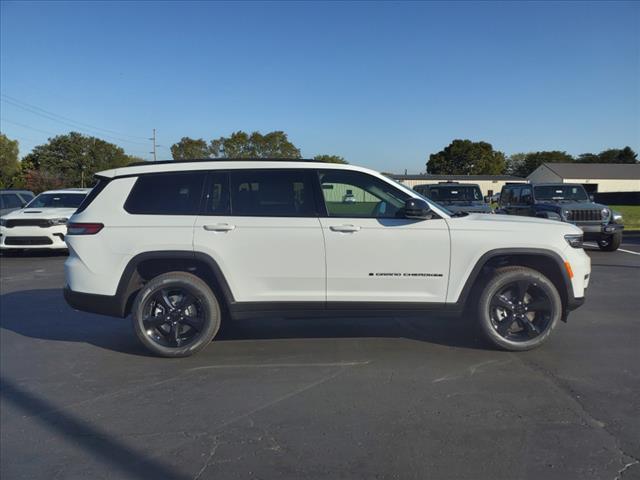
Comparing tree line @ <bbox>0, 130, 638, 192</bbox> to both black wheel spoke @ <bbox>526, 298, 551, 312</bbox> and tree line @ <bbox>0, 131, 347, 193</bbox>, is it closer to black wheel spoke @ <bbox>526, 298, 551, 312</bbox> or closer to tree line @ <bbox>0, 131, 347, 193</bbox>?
tree line @ <bbox>0, 131, 347, 193</bbox>

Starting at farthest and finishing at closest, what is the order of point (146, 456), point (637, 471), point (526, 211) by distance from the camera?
point (526, 211), point (146, 456), point (637, 471)

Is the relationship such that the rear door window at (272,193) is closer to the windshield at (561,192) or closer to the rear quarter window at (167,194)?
the rear quarter window at (167,194)

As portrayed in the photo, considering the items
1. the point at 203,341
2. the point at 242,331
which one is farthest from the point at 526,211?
the point at 203,341

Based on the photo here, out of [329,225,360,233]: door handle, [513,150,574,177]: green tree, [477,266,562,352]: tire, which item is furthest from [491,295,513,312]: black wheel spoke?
[513,150,574,177]: green tree

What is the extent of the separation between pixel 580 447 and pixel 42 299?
25.1ft

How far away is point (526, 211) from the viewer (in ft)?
48.3

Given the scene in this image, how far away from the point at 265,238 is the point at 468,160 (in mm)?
100157

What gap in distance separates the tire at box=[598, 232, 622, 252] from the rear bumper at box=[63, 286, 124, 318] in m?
12.5

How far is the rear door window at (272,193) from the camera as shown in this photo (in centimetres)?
494

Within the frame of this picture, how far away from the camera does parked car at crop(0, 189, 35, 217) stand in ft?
49.3

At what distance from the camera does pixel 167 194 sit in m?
5.01

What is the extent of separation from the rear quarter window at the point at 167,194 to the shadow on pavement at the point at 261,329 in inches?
60.1

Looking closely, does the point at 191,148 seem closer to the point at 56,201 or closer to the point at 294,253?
the point at 56,201

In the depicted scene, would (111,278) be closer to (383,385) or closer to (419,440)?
(383,385)
